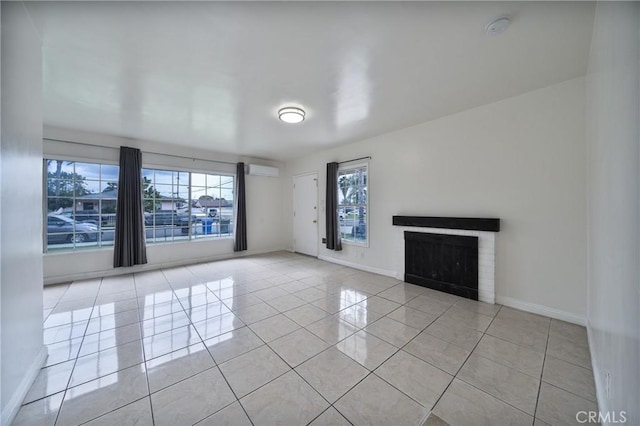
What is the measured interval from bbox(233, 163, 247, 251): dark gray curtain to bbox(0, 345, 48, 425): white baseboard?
3.66 metres

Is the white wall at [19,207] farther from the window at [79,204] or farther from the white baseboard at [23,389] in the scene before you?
the window at [79,204]

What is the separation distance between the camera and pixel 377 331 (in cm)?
226

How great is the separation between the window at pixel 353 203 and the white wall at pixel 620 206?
10.2 feet

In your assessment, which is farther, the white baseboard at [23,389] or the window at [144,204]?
the window at [144,204]

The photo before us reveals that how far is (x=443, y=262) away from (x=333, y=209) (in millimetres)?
2246

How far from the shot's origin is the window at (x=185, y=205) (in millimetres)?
4695

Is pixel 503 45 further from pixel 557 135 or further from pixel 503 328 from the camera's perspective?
pixel 503 328

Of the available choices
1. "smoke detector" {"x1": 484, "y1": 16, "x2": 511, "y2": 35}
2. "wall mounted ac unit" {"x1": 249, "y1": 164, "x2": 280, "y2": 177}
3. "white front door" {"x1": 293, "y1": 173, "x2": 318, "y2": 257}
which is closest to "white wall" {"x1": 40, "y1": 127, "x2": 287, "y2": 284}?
"wall mounted ac unit" {"x1": 249, "y1": 164, "x2": 280, "y2": 177}

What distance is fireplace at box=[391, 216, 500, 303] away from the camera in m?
2.88

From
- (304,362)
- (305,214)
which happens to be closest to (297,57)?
(304,362)

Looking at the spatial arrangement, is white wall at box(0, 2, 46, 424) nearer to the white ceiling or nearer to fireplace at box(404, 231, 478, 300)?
the white ceiling

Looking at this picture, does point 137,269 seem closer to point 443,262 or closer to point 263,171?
point 263,171

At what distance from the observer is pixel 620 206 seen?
1041 mm
